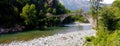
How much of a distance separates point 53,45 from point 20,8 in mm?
49961

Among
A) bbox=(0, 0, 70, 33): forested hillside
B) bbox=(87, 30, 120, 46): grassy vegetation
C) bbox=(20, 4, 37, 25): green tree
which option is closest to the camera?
bbox=(87, 30, 120, 46): grassy vegetation

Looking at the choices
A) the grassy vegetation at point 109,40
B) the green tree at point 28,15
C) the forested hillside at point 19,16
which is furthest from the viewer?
the green tree at point 28,15

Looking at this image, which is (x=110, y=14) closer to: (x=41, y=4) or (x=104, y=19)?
(x=104, y=19)

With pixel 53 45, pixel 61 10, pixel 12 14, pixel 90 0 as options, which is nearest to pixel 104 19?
pixel 53 45

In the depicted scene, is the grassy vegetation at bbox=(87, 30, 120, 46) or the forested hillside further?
the forested hillside

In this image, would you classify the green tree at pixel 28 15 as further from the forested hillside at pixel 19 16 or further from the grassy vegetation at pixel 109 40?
the grassy vegetation at pixel 109 40

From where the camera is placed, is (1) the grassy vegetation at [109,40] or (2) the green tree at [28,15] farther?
(2) the green tree at [28,15]

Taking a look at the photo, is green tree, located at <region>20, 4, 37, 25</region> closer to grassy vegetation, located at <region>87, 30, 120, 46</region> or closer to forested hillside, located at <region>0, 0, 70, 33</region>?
forested hillside, located at <region>0, 0, 70, 33</region>

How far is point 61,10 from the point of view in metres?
121

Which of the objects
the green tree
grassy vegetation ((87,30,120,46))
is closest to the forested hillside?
the green tree

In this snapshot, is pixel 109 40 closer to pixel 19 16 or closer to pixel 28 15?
pixel 28 15

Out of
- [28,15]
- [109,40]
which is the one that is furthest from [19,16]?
[109,40]

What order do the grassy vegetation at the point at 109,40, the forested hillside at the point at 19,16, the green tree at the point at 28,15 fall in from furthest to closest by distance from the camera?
the green tree at the point at 28,15 < the forested hillside at the point at 19,16 < the grassy vegetation at the point at 109,40

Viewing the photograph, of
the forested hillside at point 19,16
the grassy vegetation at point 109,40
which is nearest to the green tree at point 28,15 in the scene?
the forested hillside at point 19,16
